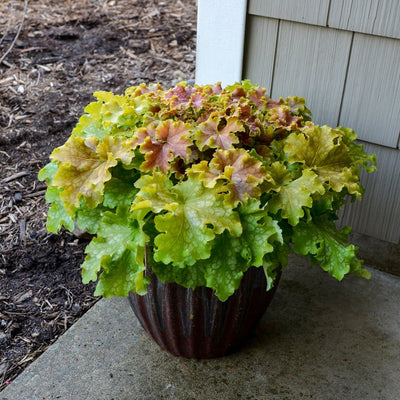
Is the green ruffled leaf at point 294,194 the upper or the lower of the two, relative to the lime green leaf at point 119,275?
upper

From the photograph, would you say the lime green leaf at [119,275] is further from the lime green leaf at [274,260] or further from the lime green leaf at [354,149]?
the lime green leaf at [354,149]

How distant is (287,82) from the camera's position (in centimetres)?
240

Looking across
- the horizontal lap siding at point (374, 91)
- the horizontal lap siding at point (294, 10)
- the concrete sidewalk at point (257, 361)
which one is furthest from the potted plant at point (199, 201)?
the horizontal lap siding at point (294, 10)

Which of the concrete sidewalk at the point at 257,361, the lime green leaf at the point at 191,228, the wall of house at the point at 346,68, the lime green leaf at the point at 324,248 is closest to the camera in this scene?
the lime green leaf at the point at 191,228

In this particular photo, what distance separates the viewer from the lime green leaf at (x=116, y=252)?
1.63 metres

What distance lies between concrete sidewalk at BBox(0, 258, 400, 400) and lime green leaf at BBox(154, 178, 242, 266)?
26.7 inches

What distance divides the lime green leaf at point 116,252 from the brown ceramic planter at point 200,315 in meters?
0.19

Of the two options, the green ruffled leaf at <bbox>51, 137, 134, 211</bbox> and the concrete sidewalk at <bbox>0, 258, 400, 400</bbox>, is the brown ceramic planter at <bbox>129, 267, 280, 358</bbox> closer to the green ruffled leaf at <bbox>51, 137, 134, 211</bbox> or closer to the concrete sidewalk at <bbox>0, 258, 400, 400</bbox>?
the concrete sidewalk at <bbox>0, 258, 400, 400</bbox>

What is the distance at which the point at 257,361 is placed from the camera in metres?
2.12

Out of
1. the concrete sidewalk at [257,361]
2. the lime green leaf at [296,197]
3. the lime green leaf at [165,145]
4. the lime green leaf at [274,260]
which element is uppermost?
the lime green leaf at [165,145]

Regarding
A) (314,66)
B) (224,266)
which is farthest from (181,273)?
(314,66)

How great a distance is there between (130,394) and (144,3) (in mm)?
4057

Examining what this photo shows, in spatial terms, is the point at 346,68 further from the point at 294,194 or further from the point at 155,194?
the point at 155,194

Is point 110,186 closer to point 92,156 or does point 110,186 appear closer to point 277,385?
point 92,156
